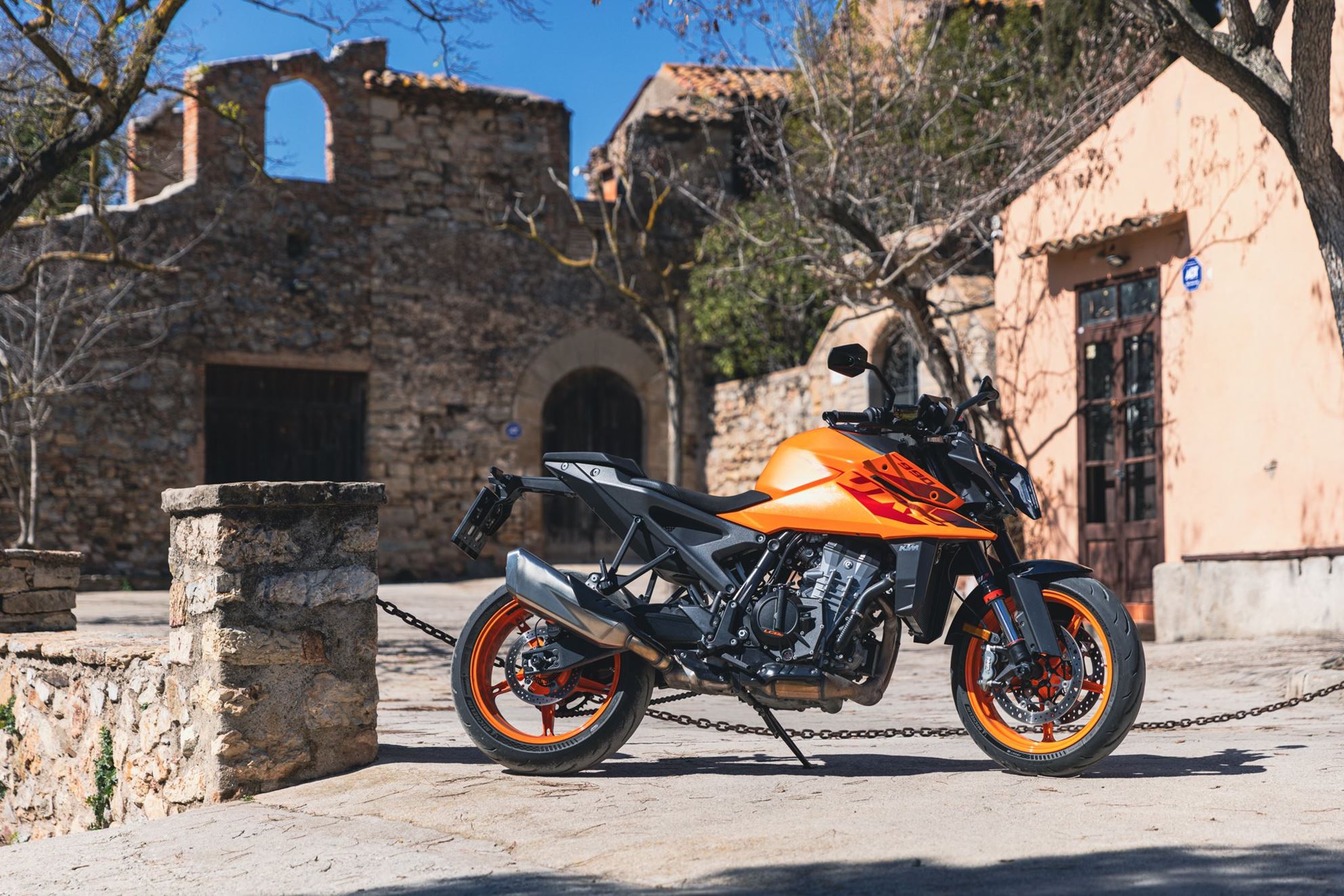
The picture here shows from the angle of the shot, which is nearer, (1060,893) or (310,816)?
(1060,893)

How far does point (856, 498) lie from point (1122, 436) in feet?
23.7

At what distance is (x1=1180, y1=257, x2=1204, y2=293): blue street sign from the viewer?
32.5 ft

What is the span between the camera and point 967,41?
1519 centimetres

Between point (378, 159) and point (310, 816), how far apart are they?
13.4 metres

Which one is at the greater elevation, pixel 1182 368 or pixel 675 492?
pixel 1182 368

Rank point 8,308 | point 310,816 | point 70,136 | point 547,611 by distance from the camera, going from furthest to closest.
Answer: point 8,308
point 70,136
point 547,611
point 310,816

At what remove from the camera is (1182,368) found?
10086 millimetres

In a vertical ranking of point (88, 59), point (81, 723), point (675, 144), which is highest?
point (675, 144)

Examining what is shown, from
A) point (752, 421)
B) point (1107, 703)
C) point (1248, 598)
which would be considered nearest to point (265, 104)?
point (752, 421)

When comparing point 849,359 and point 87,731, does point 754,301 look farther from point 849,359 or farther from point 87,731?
point 849,359

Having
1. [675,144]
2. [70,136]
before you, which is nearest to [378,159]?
[675,144]

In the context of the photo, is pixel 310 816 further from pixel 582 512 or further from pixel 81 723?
pixel 582 512

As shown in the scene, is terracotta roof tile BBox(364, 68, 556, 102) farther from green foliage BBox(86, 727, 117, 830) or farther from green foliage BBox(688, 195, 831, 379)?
green foliage BBox(86, 727, 117, 830)

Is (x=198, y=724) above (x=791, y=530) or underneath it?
underneath
